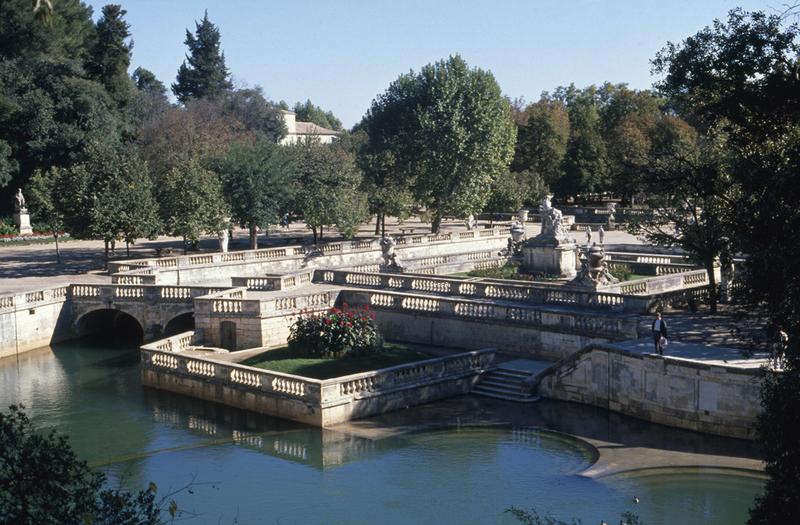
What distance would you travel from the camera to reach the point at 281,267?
49.8 metres

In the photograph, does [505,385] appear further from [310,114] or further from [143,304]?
[310,114]

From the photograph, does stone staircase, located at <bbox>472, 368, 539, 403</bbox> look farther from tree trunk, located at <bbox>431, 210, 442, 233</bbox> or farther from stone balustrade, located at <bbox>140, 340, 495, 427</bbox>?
tree trunk, located at <bbox>431, 210, 442, 233</bbox>

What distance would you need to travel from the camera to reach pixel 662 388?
87.0 feet

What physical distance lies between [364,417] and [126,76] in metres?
57.8

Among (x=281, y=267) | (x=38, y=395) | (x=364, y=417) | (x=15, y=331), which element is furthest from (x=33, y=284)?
(x=364, y=417)

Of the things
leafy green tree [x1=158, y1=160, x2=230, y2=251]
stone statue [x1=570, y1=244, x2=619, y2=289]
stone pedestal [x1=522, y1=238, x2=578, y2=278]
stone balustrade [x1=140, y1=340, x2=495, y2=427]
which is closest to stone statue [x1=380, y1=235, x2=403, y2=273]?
stone pedestal [x1=522, y1=238, x2=578, y2=278]

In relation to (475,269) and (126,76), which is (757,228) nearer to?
(475,269)

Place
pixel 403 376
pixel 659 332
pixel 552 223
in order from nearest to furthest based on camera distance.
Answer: pixel 659 332
pixel 403 376
pixel 552 223

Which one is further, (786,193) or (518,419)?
(518,419)

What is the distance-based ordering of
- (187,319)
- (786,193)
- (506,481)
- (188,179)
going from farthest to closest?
(188,179)
(187,319)
(506,481)
(786,193)

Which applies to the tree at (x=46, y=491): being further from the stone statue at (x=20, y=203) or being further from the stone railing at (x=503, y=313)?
the stone statue at (x=20, y=203)

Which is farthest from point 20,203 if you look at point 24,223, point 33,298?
point 33,298

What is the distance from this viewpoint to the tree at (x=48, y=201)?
Result: 5216cm

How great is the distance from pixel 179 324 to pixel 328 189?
67.7 ft
